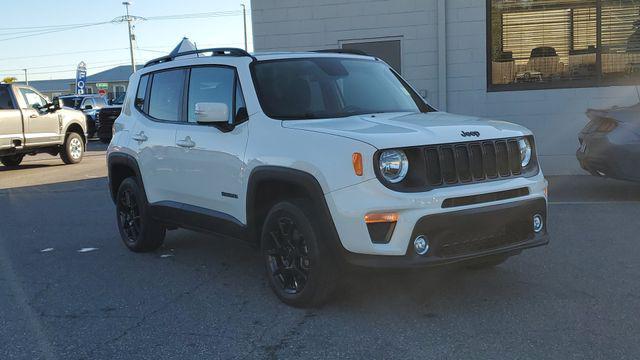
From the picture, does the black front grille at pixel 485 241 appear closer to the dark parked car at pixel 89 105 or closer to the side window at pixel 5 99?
the side window at pixel 5 99

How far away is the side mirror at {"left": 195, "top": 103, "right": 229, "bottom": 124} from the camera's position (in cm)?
466

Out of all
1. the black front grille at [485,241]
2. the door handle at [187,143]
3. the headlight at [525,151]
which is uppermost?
the door handle at [187,143]

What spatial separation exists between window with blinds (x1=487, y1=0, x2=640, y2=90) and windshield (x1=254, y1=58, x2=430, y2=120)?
637 cm

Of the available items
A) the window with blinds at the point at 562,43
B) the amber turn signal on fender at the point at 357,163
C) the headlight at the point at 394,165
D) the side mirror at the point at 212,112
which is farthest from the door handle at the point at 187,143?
the window with blinds at the point at 562,43

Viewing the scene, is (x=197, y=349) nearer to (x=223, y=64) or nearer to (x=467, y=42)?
(x=223, y=64)

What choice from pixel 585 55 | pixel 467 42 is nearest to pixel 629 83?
pixel 585 55

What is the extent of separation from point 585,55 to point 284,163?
8.49m

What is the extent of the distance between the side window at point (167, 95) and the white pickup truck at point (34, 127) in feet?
32.1

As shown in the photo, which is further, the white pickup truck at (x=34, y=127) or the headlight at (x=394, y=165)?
the white pickup truck at (x=34, y=127)

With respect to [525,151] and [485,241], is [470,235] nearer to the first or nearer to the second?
[485,241]

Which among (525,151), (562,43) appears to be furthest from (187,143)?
(562,43)

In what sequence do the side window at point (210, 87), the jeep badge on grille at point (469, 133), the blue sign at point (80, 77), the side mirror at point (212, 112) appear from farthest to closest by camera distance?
the blue sign at point (80, 77) < the side window at point (210, 87) < the side mirror at point (212, 112) < the jeep badge on grille at point (469, 133)

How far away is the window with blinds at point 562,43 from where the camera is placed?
10.8 metres

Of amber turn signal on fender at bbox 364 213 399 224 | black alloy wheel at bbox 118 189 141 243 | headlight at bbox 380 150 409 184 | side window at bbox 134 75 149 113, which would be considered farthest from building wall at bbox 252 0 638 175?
amber turn signal on fender at bbox 364 213 399 224
